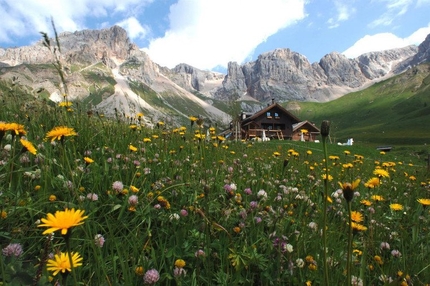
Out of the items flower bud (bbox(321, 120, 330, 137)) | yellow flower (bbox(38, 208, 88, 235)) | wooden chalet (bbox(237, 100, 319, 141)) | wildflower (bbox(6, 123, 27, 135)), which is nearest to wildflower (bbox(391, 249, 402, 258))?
flower bud (bbox(321, 120, 330, 137))

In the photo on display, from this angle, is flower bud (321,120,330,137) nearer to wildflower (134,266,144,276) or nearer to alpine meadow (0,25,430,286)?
alpine meadow (0,25,430,286)

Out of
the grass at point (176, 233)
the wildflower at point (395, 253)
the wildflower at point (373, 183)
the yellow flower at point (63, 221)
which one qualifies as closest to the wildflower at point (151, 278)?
the grass at point (176, 233)

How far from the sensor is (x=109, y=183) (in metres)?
3.24

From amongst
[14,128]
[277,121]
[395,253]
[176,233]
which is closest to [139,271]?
[176,233]

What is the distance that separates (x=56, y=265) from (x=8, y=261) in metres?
0.58

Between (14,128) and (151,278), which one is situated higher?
(14,128)

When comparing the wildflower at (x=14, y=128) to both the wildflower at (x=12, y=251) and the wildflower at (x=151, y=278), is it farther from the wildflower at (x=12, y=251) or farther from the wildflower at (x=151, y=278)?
the wildflower at (x=151, y=278)

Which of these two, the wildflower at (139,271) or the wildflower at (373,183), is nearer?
the wildflower at (139,271)

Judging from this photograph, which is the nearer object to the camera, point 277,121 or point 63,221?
point 63,221

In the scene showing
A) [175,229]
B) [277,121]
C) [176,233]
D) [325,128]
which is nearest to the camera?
[325,128]

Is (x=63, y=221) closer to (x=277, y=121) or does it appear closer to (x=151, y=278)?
(x=151, y=278)

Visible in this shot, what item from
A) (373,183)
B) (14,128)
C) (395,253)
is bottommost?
(395,253)

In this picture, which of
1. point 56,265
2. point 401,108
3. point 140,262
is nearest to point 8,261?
point 56,265

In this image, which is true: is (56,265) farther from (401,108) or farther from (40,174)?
(401,108)
